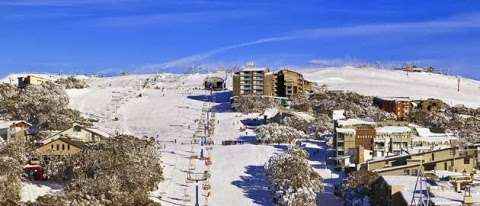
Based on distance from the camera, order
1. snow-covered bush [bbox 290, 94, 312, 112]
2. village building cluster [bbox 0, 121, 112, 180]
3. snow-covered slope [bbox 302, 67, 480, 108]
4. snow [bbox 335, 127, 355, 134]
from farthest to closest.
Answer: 1. snow-covered slope [bbox 302, 67, 480, 108]
2. snow-covered bush [bbox 290, 94, 312, 112]
3. snow [bbox 335, 127, 355, 134]
4. village building cluster [bbox 0, 121, 112, 180]

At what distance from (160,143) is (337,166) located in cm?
1942

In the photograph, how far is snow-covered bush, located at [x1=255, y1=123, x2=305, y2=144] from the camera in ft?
264

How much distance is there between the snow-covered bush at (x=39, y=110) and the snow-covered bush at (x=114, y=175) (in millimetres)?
18984

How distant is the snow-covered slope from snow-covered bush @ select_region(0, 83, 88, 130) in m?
52.1

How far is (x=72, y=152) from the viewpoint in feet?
212

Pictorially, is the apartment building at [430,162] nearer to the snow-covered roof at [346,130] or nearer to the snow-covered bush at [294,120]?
the snow-covered roof at [346,130]

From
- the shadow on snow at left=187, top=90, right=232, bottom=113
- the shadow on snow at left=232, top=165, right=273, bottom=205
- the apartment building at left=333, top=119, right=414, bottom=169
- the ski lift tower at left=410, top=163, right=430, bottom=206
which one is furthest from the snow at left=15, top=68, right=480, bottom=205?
the ski lift tower at left=410, top=163, right=430, bottom=206

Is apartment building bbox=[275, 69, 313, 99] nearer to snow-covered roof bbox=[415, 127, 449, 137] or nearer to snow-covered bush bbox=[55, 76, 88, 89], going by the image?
snow-covered bush bbox=[55, 76, 88, 89]

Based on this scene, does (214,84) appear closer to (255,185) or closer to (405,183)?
(255,185)

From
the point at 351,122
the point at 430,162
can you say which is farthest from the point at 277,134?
the point at 430,162

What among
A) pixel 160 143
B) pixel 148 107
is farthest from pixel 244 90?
pixel 160 143

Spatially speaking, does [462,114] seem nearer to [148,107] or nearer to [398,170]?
[148,107]

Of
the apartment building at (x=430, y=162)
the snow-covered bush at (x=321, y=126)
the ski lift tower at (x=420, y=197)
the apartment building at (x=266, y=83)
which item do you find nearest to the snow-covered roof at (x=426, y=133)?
the snow-covered bush at (x=321, y=126)

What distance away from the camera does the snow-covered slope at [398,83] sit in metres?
138
